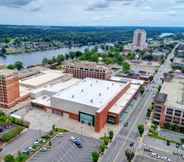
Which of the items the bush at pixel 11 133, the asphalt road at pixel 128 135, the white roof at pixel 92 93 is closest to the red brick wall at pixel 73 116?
the white roof at pixel 92 93


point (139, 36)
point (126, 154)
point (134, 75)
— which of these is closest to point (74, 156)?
point (126, 154)

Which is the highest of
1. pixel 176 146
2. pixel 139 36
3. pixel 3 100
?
pixel 139 36

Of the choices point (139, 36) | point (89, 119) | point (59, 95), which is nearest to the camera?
point (89, 119)

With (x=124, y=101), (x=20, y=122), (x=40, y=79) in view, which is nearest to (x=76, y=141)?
(x=20, y=122)

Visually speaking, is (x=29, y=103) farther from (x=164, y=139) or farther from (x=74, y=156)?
(x=164, y=139)

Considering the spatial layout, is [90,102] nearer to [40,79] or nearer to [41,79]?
[41,79]

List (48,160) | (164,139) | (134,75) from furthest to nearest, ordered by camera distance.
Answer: (134,75) < (164,139) < (48,160)

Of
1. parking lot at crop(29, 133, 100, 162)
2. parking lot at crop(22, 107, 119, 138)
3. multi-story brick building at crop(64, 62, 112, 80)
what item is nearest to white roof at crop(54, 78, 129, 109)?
parking lot at crop(22, 107, 119, 138)
